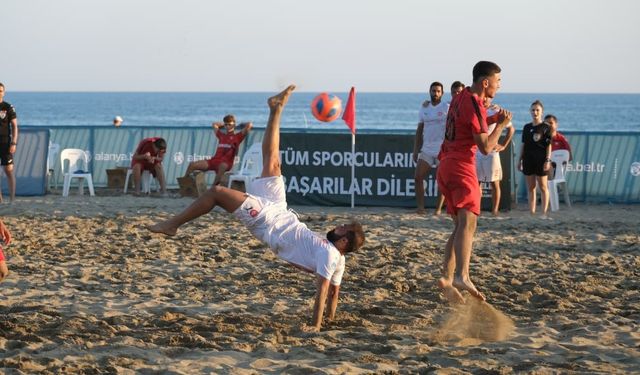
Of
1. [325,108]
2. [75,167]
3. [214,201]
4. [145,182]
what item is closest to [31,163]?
[75,167]

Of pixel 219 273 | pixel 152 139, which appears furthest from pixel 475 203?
pixel 152 139

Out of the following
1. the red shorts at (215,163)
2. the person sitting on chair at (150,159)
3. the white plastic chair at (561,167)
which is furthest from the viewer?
the person sitting on chair at (150,159)

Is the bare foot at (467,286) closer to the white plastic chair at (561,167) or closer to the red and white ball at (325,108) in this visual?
the red and white ball at (325,108)

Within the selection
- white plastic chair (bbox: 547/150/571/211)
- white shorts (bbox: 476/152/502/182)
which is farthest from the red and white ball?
white plastic chair (bbox: 547/150/571/211)

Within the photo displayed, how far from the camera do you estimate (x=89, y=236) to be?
1130 cm

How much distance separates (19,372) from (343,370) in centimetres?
173

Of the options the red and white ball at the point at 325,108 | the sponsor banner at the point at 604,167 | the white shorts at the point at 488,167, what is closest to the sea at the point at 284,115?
the sponsor banner at the point at 604,167

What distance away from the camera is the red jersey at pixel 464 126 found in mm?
7098

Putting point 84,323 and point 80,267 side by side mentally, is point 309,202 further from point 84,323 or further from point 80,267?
point 84,323

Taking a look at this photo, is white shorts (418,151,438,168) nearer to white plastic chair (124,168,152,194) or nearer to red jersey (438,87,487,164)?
white plastic chair (124,168,152,194)

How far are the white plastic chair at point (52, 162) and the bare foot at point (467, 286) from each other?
1118cm

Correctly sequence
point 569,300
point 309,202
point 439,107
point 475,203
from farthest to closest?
point 309,202 → point 439,107 → point 569,300 → point 475,203

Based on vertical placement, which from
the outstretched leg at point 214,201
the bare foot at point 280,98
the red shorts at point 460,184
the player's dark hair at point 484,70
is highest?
the player's dark hair at point 484,70

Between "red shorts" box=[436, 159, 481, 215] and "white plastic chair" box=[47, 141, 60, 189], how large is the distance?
35.9 ft
